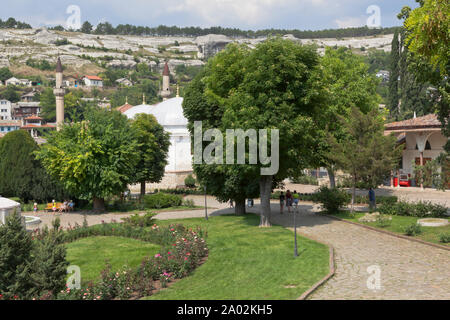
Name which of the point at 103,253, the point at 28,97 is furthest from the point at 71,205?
the point at 28,97

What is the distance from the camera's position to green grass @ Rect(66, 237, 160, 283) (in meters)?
15.4

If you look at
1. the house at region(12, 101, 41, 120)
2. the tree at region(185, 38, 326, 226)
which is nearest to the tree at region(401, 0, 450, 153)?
the tree at region(185, 38, 326, 226)

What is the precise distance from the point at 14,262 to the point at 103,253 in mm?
5747

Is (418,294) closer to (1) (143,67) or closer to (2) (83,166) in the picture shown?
(2) (83,166)

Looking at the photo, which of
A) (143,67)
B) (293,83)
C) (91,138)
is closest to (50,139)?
(91,138)

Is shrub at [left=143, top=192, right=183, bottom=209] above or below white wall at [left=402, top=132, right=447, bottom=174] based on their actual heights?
below

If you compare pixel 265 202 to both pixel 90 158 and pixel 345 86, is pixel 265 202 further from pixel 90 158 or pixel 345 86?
pixel 345 86

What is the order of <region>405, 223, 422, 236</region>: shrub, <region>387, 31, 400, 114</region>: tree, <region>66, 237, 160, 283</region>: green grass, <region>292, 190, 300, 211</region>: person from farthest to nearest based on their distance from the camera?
<region>387, 31, 400, 114</region>: tree, <region>405, 223, 422, 236</region>: shrub, <region>292, 190, 300, 211</region>: person, <region>66, 237, 160, 283</region>: green grass

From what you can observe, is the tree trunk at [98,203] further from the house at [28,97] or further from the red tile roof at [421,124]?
the house at [28,97]

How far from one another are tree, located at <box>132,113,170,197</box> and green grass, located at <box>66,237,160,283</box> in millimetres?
17078

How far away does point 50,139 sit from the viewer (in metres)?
30.8

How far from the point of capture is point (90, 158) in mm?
28625

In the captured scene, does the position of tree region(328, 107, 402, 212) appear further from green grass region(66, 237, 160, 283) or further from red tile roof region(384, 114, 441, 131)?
green grass region(66, 237, 160, 283)

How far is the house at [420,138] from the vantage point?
33.7 metres
